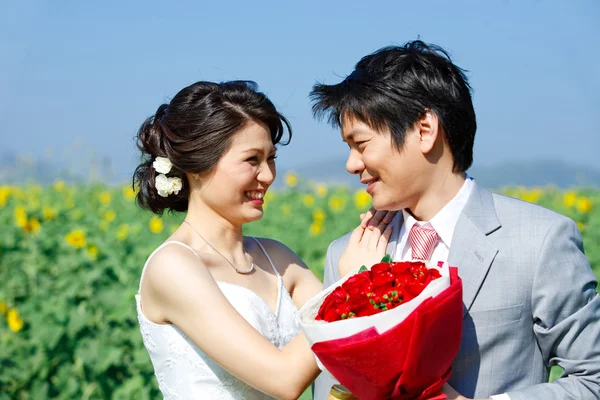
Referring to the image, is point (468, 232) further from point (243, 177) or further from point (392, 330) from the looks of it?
point (243, 177)

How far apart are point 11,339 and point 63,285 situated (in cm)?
97

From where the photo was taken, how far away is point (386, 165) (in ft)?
9.16

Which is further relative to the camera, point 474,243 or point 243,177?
point 243,177

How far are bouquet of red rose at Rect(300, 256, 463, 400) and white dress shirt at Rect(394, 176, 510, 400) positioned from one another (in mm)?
442

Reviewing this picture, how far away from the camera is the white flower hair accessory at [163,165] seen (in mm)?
3301

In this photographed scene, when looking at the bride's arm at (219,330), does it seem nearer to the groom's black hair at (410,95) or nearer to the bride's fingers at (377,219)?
the bride's fingers at (377,219)

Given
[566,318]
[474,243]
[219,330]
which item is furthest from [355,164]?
[566,318]

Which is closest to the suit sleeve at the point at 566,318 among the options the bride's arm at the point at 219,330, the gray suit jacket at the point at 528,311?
the gray suit jacket at the point at 528,311

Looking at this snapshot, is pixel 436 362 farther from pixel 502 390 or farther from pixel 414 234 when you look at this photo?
pixel 414 234

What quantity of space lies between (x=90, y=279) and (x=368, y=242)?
155 inches

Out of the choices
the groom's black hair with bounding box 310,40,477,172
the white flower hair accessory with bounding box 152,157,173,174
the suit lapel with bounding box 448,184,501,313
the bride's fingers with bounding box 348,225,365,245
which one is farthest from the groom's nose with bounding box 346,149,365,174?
the white flower hair accessory with bounding box 152,157,173,174

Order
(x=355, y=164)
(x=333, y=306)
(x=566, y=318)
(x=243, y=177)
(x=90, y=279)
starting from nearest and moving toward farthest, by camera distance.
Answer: (x=333, y=306), (x=566, y=318), (x=355, y=164), (x=243, y=177), (x=90, y=279)

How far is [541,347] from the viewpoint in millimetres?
2635

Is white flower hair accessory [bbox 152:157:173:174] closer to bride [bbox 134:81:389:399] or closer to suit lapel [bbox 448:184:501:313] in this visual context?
bride [bbox 134:81:389:399]
